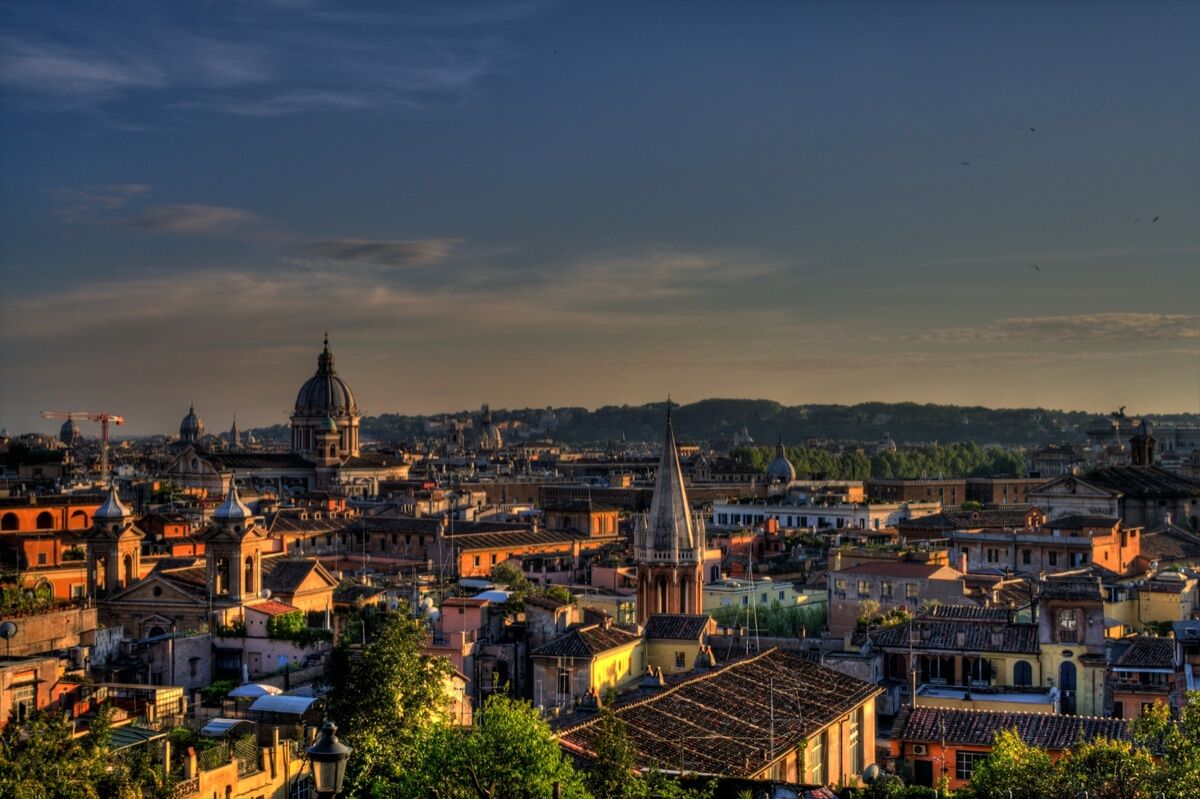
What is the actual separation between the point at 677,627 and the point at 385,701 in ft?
42.7

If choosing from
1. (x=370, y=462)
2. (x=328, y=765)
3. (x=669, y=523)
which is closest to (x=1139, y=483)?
(x=669, y=523)

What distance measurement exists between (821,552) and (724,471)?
83792mm

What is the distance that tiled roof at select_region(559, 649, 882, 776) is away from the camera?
23203 mm

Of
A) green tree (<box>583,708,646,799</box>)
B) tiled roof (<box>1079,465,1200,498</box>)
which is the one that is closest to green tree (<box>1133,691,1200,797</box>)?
green tree (<box>583,708,646,799</box>)

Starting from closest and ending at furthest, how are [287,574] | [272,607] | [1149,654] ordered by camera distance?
[1149,654] < [272,607] < [287,574]

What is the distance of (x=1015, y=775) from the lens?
21.1m

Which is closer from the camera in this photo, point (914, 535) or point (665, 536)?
point (665, 536)

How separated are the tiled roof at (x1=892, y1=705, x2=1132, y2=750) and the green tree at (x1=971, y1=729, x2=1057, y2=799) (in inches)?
172

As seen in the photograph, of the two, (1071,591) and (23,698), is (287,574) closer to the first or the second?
(23,698)

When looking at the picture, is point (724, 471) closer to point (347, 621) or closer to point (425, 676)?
point (347, 621)

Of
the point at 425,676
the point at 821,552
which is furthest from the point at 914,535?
the point at 425,676

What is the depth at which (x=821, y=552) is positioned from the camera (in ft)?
211

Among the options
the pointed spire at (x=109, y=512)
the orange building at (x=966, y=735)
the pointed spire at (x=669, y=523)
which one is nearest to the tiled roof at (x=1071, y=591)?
the orange building at (x=966, y=735)

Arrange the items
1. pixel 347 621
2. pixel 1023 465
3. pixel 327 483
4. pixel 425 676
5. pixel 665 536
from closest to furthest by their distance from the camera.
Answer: pixel 425 676, pixel 347 621, pixel 665 536, pixel 327 483, pixel 1023 465
